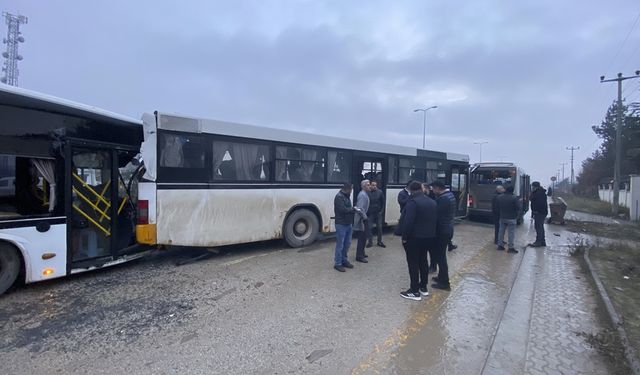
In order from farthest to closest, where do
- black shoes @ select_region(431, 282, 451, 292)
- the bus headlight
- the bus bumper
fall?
1. the bus bumper
2. black shoes @ select_region(431, 282, 451, 292)
3. the bus headlight

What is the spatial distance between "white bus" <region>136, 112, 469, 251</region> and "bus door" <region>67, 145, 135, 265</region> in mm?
537

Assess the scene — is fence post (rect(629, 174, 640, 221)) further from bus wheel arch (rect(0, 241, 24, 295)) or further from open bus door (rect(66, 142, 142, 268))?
bus wheel arch (rect(0, 241, 24, 295))

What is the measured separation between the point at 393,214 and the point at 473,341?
6938 mm

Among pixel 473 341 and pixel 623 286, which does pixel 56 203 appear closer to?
pixel 473 341

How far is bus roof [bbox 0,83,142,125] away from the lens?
15.9ft

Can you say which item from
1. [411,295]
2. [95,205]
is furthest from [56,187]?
[411,295]

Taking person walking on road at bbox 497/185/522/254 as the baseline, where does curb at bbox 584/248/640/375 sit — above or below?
below

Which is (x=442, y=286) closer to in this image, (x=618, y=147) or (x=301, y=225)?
(x=301, y=225)

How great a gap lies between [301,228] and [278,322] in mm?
4406

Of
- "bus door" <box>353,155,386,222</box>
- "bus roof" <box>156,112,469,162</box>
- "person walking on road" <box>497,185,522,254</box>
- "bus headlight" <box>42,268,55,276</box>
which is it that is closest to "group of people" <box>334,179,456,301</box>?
"bus roof" <box>156,112,469,162</box>

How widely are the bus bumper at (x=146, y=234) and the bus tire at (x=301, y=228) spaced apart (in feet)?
9.79

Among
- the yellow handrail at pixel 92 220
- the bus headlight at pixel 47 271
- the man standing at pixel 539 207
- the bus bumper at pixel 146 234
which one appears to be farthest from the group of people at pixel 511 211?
the bus headlight at pixel 47 271

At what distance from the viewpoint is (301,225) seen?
8.68 meters


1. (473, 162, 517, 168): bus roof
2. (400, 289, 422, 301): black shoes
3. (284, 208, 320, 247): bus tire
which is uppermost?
(473, 162, 517, 168): bus roof
